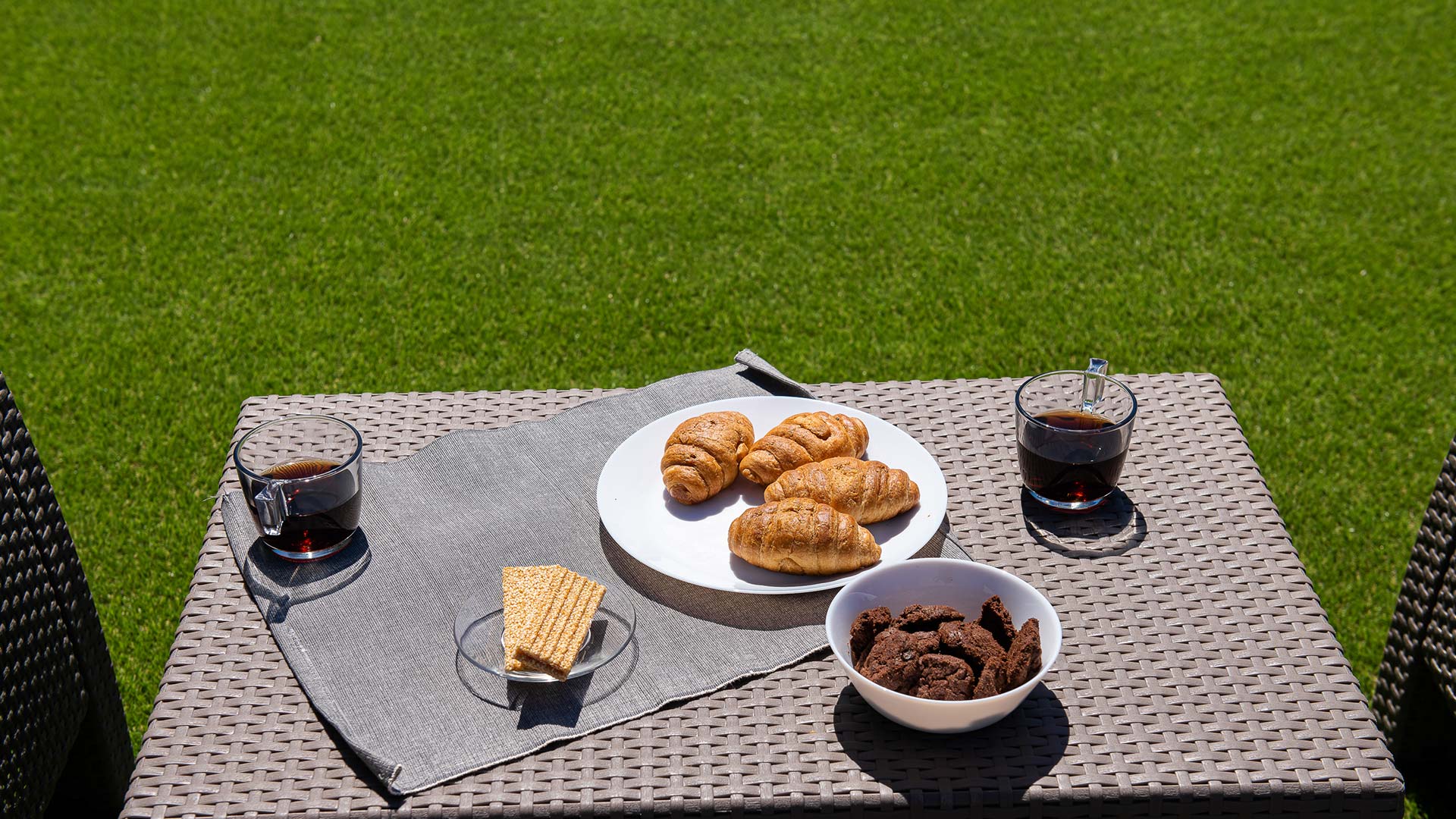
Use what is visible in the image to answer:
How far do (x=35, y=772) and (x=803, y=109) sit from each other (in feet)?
11.5

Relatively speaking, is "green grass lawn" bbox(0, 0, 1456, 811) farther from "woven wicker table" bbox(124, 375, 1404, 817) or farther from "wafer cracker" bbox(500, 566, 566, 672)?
"wafer cracker" bbox(500, 566, 566, 672)

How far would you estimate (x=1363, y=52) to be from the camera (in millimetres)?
4875

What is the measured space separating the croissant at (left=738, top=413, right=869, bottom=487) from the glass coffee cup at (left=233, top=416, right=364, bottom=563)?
508mm

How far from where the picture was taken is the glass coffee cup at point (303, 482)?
1533 millimetres

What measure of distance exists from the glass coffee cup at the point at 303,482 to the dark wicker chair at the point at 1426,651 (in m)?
1.49

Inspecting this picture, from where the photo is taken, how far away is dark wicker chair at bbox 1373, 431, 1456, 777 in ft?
6.03

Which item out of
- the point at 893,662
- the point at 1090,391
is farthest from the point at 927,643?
the point at 1090,391

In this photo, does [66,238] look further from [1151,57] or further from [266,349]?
[1151,57]

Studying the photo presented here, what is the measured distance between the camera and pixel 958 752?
4.35ft

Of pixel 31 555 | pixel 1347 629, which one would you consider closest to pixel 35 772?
pixel 31 555

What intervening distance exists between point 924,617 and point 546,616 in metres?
0.42

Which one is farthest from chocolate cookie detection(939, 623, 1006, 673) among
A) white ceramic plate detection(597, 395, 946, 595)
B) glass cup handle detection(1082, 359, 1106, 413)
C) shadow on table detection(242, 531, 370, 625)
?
shadow on table detection(242, 531, 370, 625)

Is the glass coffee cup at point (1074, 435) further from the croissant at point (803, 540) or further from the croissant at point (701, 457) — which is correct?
the croissant at point (701, 457)

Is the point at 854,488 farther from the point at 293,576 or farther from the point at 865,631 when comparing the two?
the point at 293,576
